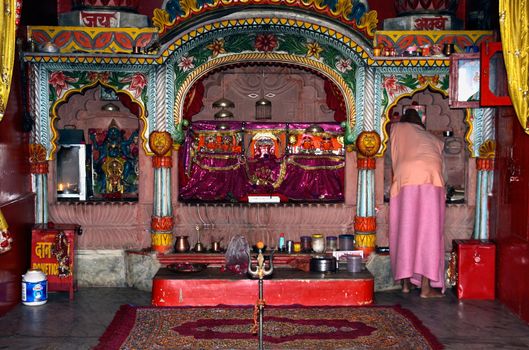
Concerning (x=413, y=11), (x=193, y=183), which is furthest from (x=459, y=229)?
(x=193, y=183)

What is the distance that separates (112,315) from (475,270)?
490cm

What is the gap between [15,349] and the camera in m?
7.76

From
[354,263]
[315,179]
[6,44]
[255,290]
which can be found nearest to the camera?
[6,44]

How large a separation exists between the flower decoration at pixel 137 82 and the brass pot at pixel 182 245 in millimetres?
2195

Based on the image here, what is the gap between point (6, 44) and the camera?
8188mm

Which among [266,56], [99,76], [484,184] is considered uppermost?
[266,56]

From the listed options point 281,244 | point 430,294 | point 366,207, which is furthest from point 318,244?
point 430,294

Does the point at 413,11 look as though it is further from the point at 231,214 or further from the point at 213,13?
the point at 231,214

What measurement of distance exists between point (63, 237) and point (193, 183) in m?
2.56

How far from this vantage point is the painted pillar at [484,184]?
10.5 metres

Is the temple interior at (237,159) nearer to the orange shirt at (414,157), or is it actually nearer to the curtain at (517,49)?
the orange shirt at (414,157)

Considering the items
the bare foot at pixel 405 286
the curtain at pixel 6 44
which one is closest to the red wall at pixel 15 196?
the curtain at pixel 6 44

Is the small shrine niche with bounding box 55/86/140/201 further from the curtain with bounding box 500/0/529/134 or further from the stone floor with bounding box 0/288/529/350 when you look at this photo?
the curtain with bounding box 500/0/529/134

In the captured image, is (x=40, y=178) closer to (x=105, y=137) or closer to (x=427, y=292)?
(x=105, y=137)
